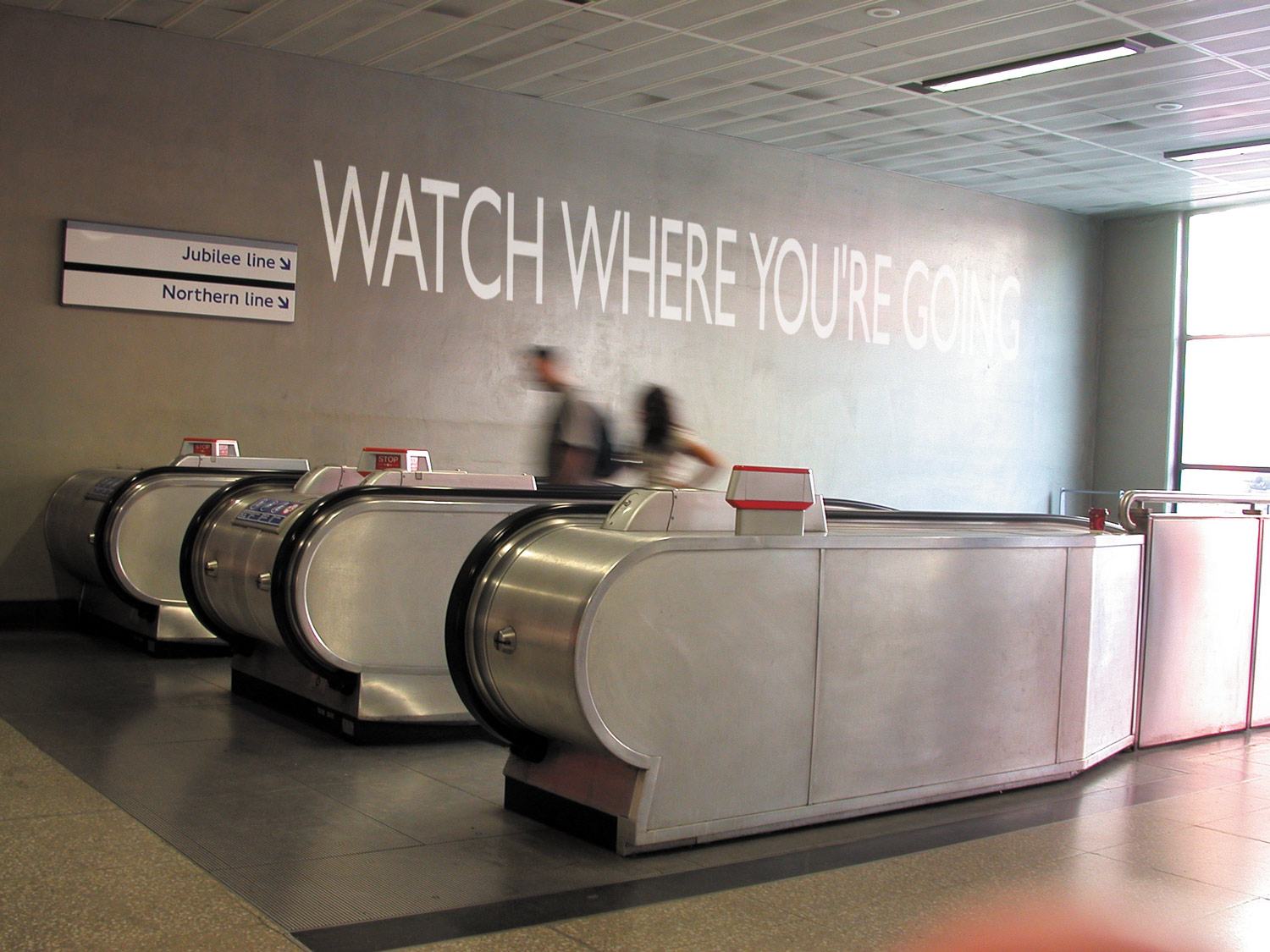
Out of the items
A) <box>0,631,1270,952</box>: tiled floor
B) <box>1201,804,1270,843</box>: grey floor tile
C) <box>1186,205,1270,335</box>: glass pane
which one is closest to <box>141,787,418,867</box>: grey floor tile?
<box>0,631,1270,952</box>: tiled floor

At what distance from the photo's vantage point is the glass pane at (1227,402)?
1279 centimetres

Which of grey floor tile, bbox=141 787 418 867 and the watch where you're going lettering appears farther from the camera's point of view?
the watch where you're going lettering

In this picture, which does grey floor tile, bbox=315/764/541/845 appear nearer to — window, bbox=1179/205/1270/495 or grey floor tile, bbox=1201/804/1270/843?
grey floor tile, bbox=1201/804/1270/843

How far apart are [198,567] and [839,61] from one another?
5.64 m

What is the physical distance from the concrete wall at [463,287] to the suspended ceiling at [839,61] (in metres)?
0.36

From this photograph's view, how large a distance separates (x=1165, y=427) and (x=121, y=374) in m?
10.7

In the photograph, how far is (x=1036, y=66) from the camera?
8578 millimetres

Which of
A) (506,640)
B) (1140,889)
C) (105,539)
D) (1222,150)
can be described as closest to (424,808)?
(506,640)

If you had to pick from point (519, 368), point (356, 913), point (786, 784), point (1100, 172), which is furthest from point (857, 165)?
point (356, 913)

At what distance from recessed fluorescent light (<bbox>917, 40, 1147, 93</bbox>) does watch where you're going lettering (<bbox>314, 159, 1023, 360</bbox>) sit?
2.43 m

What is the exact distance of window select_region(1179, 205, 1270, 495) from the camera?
12.8 meters

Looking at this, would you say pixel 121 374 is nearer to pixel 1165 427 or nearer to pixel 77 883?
pixel 77 883

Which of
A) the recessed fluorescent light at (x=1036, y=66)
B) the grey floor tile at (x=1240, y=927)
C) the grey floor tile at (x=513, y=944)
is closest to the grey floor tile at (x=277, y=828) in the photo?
the grey floor tile at (x=513, y=944)

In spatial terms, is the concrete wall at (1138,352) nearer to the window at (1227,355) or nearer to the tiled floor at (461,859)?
the window at (1227,355)
